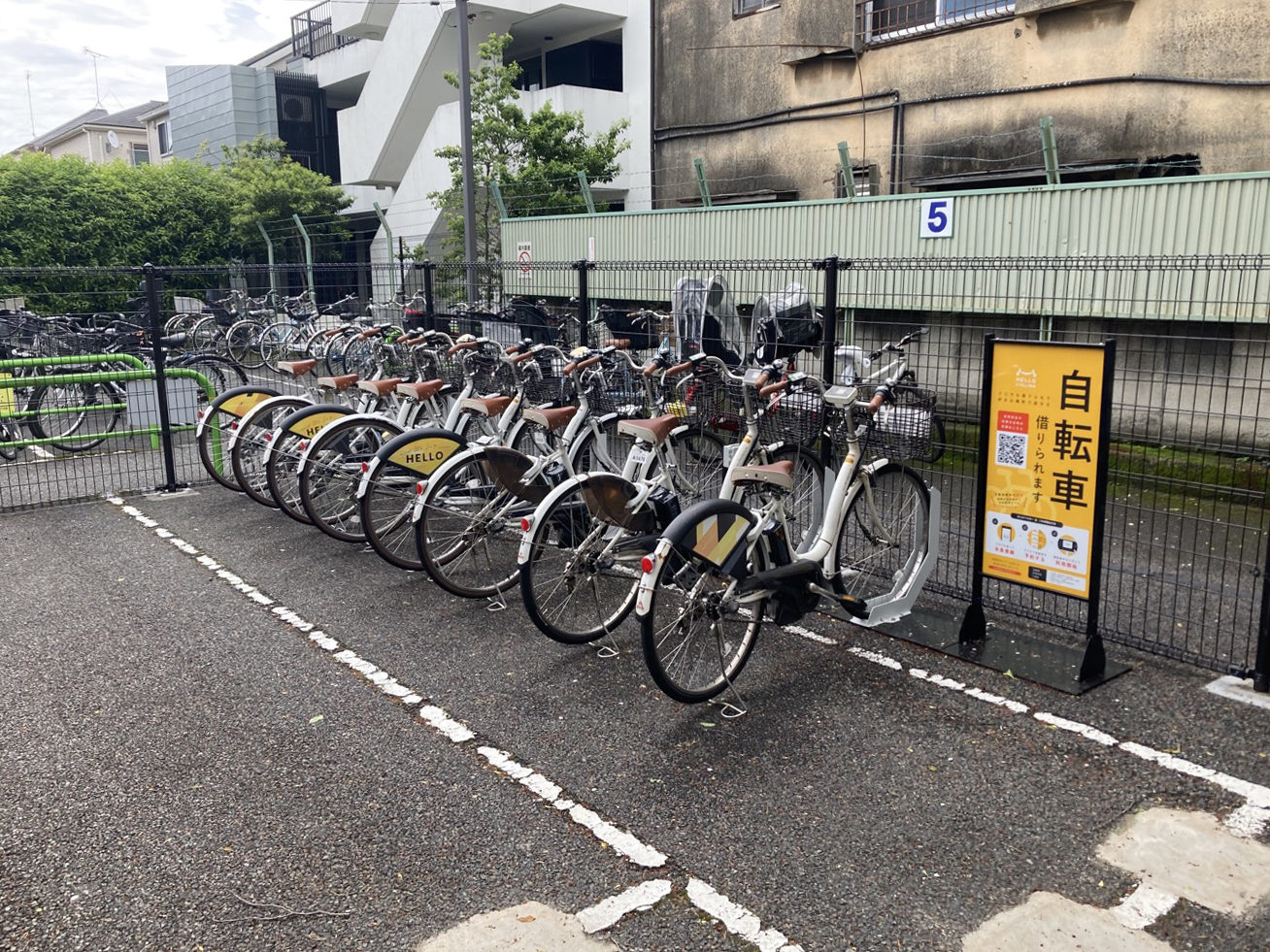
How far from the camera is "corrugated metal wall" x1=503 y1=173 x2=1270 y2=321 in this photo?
709 cm

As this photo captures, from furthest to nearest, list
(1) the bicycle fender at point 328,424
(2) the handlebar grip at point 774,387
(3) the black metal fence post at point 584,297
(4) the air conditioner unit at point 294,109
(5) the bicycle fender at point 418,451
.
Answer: (4) the air conditioner unit at point 294,109 < (3) the black metal fence post at point 584,297 < (1) the bicycle fender at point 328,424 < (5) the bicycle fender at point 418,451 < (2) the handlebar grip at point 774,387

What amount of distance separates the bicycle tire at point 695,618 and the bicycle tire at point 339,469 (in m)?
2.73

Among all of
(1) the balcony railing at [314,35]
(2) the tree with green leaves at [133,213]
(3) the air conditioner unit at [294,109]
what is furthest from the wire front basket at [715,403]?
(3) the air conditioner unit at [294,109]

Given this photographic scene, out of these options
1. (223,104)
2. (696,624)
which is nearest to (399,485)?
(696,624)

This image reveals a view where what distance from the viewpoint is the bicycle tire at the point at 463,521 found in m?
4.99

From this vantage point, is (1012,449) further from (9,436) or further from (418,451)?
(9,436)

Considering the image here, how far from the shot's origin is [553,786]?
3357 millimetres

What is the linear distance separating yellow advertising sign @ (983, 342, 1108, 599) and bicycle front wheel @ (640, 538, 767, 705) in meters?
1.10

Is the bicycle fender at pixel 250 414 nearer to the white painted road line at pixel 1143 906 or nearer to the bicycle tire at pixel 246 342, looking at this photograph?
the white painted road line at pixel 1143 906

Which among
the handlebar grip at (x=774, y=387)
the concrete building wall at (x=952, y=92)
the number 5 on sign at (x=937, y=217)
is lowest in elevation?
the handlebar grip at (x=774, y=387)

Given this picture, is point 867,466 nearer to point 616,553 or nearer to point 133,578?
point 616,553

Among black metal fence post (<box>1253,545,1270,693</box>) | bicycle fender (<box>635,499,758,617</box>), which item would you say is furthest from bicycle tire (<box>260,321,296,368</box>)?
black metal fence post (<box>1253,545,1270,693</box>)

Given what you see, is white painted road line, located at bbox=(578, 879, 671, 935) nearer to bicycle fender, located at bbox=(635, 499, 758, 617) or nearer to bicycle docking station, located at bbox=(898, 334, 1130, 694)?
bicycle fender, located at bbox=(635, 499, 758, 617)

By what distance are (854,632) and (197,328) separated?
1289cm
